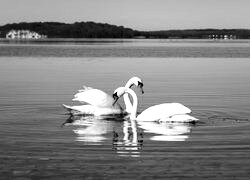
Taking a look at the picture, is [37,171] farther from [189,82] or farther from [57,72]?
[57,72]

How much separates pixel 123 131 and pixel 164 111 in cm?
166

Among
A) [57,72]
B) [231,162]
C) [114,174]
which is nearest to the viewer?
[114,174]

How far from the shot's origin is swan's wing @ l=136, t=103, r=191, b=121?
623 inches

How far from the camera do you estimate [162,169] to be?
10.1 metres

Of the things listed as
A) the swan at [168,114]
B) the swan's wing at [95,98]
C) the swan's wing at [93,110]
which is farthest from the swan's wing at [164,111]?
the swan's wing at [95,98]

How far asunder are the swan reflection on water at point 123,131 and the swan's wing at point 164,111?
0.17 meters

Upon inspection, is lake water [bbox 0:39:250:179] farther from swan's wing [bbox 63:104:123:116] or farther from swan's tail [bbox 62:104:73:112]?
swan's wing [bbox 63:104:123:116]

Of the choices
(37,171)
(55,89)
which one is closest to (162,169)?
(37,171)

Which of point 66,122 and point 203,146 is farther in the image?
point 66,122

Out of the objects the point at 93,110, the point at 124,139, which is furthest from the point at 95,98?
the point at 124,139

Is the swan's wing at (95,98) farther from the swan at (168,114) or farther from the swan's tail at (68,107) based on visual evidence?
the swan at (168,114)

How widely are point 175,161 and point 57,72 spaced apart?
78.2 feet

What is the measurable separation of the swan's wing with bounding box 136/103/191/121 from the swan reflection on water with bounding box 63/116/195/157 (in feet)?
0.56

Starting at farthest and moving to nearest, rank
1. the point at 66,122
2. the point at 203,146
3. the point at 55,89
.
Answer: the point at 55,89
the point at 66,122
the point at 203,146
